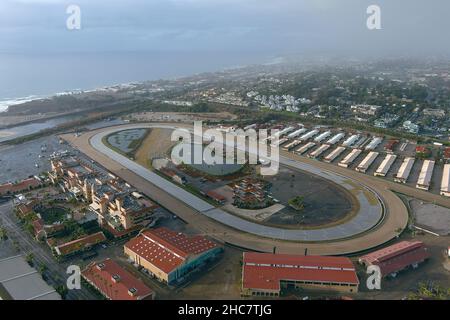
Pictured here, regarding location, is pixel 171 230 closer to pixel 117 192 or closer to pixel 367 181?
pixel 117 192

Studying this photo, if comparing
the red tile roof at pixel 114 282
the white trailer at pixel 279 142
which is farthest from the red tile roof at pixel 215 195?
the white trailer at pixel 279 142

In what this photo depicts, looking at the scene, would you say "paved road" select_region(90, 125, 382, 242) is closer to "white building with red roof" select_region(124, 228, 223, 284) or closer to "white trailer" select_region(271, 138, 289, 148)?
"white building with red roof" select_region(124, 228, 223, 284)

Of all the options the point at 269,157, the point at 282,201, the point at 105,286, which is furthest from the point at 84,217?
the point at 269,157

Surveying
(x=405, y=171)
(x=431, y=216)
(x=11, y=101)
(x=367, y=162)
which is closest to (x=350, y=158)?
(x=367, y=162)

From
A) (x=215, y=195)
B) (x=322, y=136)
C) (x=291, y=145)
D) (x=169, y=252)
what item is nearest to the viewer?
(x=169, y=252)

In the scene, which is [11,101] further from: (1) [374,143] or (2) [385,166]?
(2) [385,166]

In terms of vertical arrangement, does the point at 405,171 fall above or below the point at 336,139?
below
